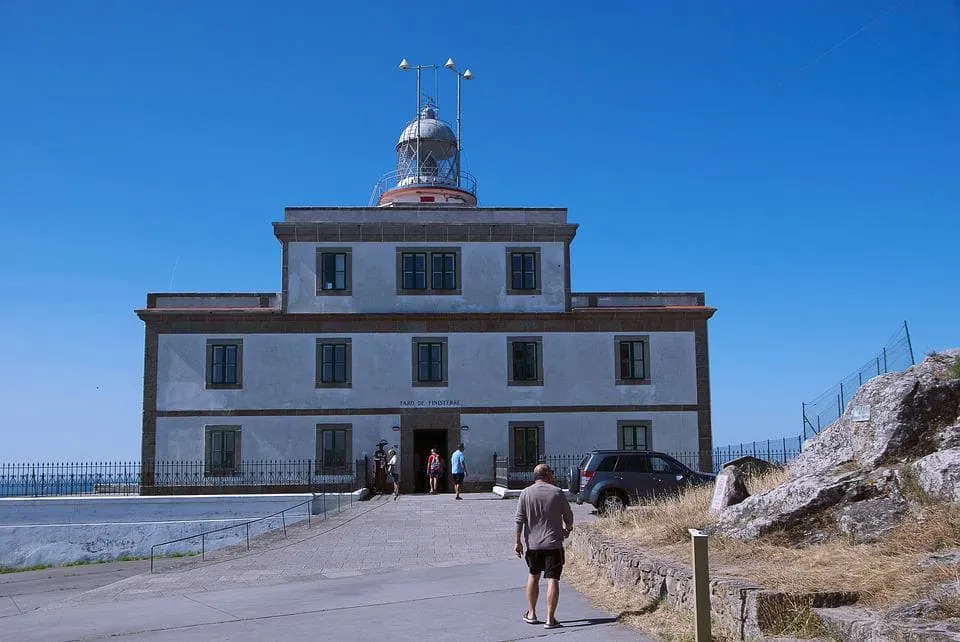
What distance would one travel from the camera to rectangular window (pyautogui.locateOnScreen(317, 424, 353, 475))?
3231cm

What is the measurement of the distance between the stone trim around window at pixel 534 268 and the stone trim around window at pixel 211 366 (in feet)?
31.8

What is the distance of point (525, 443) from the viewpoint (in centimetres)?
3300

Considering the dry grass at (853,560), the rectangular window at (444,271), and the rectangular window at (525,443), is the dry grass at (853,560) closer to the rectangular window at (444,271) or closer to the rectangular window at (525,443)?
the rectangular window at (525,443)

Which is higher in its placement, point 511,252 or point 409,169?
point 409,169

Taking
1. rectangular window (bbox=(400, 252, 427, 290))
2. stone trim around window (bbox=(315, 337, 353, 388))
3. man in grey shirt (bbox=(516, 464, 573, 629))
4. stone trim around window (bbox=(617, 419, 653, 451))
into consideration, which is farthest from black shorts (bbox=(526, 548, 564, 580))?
rectangular window (bbox=(400, 252, 427, 290))

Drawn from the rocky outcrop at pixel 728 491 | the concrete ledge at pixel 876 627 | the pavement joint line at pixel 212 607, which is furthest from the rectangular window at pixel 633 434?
the concrete ledge at pixel 876 627

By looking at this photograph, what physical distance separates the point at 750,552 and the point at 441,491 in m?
24.1

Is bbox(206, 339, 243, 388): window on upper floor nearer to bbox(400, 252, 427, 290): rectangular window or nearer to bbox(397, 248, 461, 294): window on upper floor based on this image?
bbox(397, 248, 461, 294): window on upper floor

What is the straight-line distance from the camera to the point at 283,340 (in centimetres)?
3291

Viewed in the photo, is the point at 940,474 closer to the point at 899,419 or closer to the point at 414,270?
the point at 899,419

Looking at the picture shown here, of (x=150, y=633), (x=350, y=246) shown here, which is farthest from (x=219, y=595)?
(x=350, y=246)

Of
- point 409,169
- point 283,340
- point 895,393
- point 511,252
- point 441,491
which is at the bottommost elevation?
point 441,491

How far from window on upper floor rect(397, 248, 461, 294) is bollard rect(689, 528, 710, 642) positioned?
26344 mm

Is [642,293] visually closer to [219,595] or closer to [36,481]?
[36,481]
